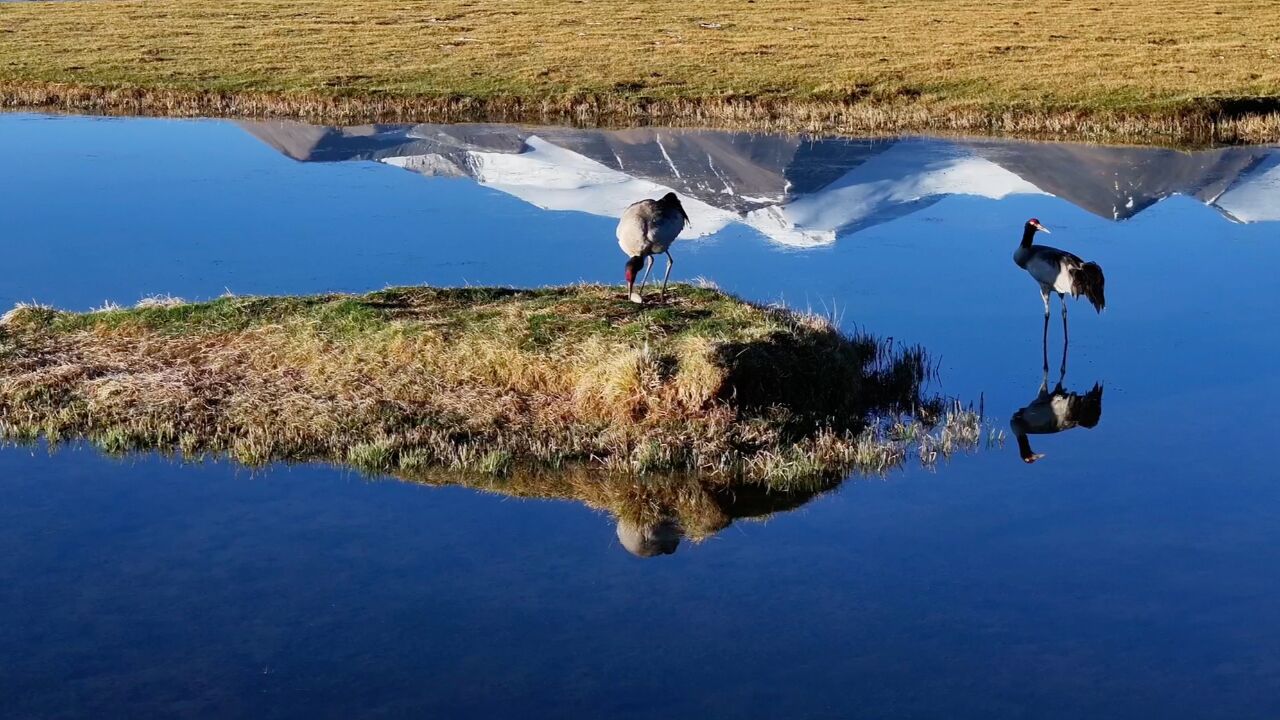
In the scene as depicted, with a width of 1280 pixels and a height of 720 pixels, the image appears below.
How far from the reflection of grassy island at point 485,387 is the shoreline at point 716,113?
19796mm

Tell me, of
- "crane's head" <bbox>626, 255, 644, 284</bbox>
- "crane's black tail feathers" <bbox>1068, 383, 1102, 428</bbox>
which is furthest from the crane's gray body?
"crane's black tail feathers" <bbox>1068, 383, 1102, 428</bbox>

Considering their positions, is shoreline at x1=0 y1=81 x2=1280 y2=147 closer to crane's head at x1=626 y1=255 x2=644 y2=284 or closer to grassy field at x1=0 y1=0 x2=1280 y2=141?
grassy field at x1=0 y1=0 x2=1280 y2=141

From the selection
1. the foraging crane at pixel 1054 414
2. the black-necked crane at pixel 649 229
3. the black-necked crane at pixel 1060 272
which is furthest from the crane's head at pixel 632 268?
the black-necked crane at pixel 1060 272

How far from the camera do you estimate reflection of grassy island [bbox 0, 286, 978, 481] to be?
1480 centimetres

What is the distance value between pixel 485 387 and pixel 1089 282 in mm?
8028

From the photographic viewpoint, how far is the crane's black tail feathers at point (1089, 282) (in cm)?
1908

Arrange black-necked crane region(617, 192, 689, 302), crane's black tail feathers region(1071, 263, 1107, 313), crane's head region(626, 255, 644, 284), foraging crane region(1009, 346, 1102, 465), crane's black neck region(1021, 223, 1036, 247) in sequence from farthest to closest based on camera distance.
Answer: crane's black neck region(1021, 223, 1036, 247)
crane's black tail feathers region(1071, 263, 1107, 313)
black-necked crane region(617, 192, 689, 302)
crane's head region(626, 255, 644, 284)
foraging crane region(1009, 346, 1102, 465)

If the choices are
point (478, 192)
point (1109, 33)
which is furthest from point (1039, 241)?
point (1109, 33)

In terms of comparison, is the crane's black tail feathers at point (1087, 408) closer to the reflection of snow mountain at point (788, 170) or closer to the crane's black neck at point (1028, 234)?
the crane's black neck at point (1028, 234)

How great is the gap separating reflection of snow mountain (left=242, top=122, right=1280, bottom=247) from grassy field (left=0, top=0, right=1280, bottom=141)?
7.33ft

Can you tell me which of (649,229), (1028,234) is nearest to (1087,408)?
(1028,234)

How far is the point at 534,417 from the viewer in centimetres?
1544

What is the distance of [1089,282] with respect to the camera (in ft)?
62.6

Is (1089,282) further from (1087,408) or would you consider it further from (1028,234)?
(1087,408)
